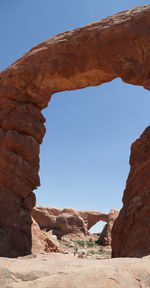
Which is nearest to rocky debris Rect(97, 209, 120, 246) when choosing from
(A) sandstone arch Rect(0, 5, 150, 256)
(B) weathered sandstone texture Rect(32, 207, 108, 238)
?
(B) weathered sandstone texture Rect(32, 207, 108, 238)

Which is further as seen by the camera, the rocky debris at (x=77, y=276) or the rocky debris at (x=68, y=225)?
the rocky debris at (x=68, y=225)

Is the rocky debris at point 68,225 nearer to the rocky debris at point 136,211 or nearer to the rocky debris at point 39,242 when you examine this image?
the rocky debris at point 39,242

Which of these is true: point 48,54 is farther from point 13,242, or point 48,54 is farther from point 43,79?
point 13,242

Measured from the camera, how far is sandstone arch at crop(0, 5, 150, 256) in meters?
6.41

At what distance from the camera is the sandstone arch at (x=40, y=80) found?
6.41 m

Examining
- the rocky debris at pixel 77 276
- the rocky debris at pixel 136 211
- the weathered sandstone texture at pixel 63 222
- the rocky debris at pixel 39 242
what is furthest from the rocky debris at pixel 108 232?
the rocky debris at pixel 77 276

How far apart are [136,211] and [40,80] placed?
4956mm

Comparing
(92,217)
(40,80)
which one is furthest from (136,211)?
(92,217)

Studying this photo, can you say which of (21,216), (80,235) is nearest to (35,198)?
(21,216)

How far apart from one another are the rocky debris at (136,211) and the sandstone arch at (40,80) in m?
1.85

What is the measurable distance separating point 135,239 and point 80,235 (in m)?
15.7

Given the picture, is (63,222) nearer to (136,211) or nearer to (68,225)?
(68,225)

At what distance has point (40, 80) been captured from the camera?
7.62m

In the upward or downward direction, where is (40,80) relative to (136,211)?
upward
